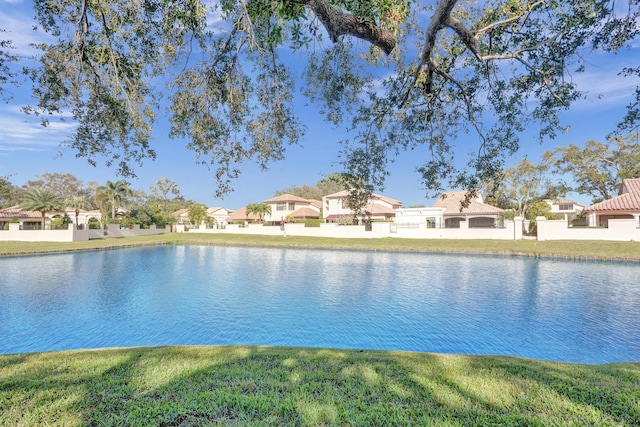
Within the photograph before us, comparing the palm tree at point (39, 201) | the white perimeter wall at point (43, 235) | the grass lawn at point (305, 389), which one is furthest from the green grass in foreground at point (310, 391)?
the palm tree at point (39, 201)

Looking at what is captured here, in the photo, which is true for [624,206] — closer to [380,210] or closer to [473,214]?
[473,214]

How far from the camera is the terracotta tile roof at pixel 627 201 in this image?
26.5 meters

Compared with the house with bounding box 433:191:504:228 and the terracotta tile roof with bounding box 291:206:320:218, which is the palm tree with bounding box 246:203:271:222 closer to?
the terracotta tile roof with bounding box 291:206:320:218

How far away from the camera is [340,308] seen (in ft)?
34.3

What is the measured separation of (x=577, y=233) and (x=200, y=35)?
101 ft

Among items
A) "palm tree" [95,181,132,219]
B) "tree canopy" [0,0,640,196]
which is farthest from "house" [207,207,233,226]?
"tree canopy" [0,0,640,196]

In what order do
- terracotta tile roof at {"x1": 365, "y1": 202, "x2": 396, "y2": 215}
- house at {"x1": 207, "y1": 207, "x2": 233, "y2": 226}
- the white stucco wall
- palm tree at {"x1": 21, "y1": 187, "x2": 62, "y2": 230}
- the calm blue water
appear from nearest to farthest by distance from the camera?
the calm blue water, the white stucco wall, palm tree at {"x1": 21, "y1": 187, "x2": 62, "y2": 230}, terracotta tile roof at {"x1": 365, "y1": 202, "x2": 396, "y2": 215}, house at {"x1": 207, "y1": 207, "x2": 233, "y2": 226}

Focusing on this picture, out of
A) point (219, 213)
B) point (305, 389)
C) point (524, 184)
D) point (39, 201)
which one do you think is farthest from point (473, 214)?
point (219, 213)

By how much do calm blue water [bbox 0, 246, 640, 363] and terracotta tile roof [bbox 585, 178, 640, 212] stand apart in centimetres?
1262

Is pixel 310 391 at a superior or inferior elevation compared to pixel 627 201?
inferior

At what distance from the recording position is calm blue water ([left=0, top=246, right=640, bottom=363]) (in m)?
7.77

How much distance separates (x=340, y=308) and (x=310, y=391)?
278 inches

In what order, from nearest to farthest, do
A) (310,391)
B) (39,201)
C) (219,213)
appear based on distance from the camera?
(310,391) < (39,201) < (219,213)

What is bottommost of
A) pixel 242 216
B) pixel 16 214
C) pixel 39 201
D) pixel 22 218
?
pixel 22 218
